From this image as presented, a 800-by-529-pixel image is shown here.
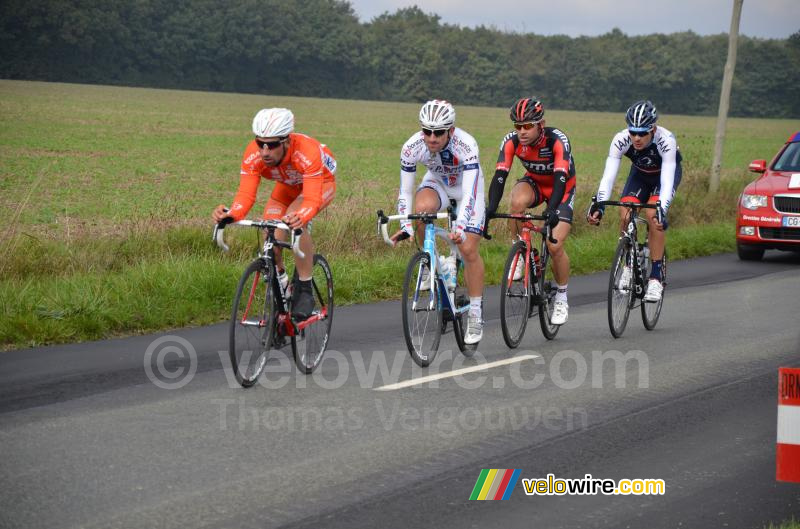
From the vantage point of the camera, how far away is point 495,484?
218 inches

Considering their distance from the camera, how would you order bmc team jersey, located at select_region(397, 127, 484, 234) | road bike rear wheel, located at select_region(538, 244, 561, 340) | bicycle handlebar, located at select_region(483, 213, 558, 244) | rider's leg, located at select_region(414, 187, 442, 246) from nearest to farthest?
1. bmc team jersey, located at select_region(397, 127, 484, 234)
2. rider's leg, located at select_region(414, 187, 442, 246)
3. bicycle handlebar, located at select_region(483, 213, 558, 244)
4. road bike rear wheel, located at select_region(538, 244, 561, 340)

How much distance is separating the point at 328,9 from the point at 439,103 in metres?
126

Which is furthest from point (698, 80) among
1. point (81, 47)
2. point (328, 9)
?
point (81, 47)

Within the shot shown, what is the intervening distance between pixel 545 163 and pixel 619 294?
4.91 feet

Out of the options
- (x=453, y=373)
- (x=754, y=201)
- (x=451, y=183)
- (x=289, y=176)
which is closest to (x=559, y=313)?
(x=451, y=183)

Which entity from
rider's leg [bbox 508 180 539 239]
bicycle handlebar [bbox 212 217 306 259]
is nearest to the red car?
rider's leg [bbox 508 180 539 239]

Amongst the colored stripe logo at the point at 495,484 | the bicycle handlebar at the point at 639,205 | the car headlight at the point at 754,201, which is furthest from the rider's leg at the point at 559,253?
the car headlight at the point at 754,201

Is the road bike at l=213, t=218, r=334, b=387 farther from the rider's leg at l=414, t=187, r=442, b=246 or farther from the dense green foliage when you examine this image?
the dense green foliage

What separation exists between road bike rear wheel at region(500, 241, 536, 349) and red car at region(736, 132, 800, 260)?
26.2ft

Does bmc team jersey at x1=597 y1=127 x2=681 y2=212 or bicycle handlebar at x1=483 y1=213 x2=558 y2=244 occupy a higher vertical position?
bmc team jersey at x1=597 y1=127 x2=681 y2=212

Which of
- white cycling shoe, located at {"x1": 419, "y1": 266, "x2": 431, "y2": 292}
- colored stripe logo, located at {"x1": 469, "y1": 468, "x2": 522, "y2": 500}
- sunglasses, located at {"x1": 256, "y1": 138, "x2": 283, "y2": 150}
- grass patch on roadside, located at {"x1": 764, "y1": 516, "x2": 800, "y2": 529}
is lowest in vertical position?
colored stripe logo, located at {"x1": 469, "y1": 468, "x2": 522, "y2": 500}

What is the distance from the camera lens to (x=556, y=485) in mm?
5559

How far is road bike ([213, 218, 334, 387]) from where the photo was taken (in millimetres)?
7262

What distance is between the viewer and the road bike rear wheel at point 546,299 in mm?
9500
